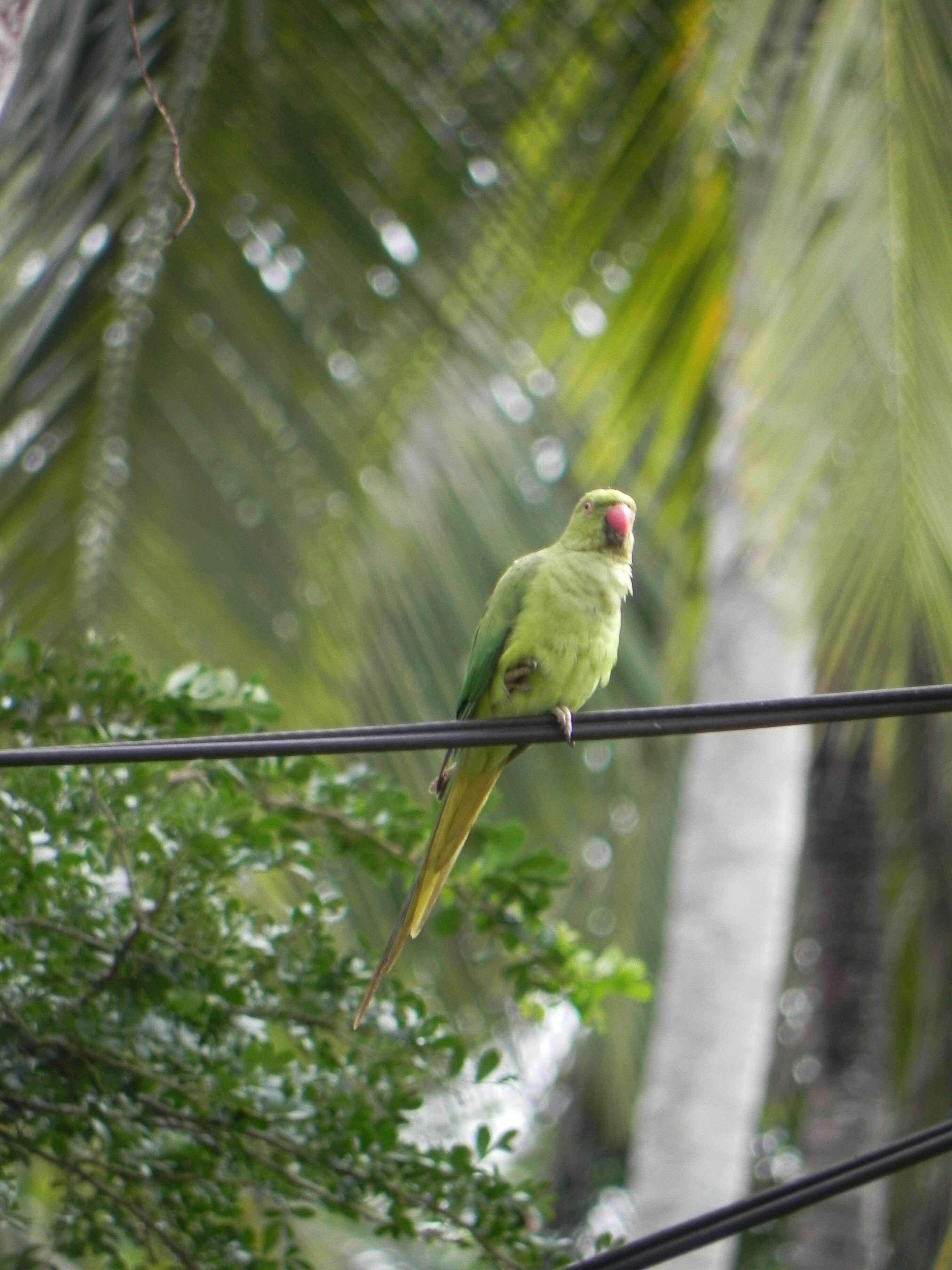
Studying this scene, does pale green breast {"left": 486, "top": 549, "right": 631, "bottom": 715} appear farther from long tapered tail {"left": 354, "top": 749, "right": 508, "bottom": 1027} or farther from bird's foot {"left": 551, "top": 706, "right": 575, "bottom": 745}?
long tapered tail {"left": 354, "top": 749, "right": 508, "bottom": 1027}

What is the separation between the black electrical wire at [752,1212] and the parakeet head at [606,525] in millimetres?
1646

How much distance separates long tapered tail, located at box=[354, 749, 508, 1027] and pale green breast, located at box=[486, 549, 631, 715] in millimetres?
190

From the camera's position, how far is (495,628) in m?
3.51

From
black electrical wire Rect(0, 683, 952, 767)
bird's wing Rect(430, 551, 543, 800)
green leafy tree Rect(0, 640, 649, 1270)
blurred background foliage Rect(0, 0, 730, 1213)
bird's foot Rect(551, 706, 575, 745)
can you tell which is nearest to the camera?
black electrical wire Rect(0, 683, 952, 767)

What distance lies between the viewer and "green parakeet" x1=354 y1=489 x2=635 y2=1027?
128 inches

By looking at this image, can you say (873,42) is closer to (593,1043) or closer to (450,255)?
(450,255)

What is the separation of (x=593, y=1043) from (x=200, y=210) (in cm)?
499

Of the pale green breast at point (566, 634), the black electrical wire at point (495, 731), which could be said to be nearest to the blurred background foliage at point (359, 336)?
the pale green breast at point (566, 634)

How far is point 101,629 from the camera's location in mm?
5191

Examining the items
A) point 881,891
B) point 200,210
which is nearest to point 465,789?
point 200,210

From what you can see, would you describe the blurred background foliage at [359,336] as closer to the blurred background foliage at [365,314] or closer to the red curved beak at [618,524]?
the blurred background foliage at [365,314]

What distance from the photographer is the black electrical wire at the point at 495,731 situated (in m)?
2.12

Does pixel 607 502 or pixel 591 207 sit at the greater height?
pixel 591 207

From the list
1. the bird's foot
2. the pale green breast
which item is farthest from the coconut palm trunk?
the bird's foot
